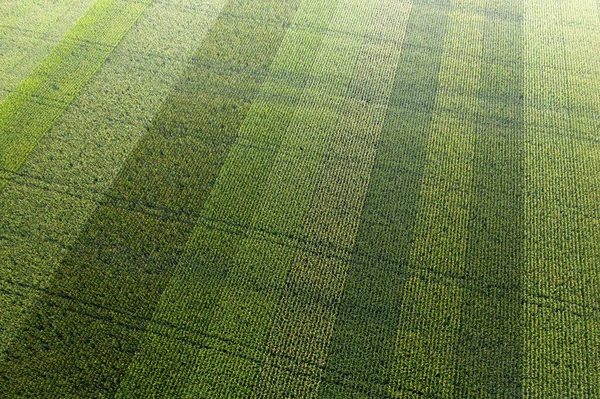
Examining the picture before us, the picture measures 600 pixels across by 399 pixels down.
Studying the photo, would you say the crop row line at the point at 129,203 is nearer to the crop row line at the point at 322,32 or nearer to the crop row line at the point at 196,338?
the crop row line at the point at 196,338

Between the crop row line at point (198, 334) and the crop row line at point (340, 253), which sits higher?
the crop row line at point (340, 253)

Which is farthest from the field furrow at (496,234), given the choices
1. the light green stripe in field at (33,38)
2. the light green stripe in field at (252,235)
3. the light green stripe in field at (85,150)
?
→ the light green stripe in field at (33,38)

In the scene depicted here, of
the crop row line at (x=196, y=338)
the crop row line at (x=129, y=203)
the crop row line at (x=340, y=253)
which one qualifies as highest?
the crop row line at (x=129, y=203)

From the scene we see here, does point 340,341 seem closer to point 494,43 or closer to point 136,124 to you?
point 136,124

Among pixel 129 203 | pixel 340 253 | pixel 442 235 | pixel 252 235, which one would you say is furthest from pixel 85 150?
pixel 442 235

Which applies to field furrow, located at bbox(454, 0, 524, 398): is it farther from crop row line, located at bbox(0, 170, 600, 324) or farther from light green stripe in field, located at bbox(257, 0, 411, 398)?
light green stripe in field, located at bbox(257, 0, 411, 398)

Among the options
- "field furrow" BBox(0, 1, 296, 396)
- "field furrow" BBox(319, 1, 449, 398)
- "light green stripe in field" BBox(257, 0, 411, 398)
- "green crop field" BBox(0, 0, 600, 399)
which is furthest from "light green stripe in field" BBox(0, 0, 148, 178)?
"field furrow" BBox(319, 1, 449, 398)
